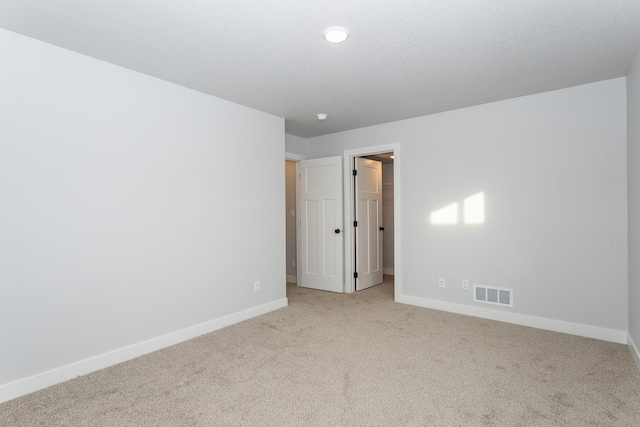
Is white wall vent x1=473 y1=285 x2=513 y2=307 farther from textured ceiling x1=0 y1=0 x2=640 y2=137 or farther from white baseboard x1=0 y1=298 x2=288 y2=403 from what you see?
white baseboard x1=0 y1=298 x2=288 y2=403

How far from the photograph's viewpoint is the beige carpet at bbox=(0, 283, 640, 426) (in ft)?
6.79

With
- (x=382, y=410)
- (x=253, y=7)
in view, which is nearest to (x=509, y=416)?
(x=382, y=410)

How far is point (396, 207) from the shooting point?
15.3 feet

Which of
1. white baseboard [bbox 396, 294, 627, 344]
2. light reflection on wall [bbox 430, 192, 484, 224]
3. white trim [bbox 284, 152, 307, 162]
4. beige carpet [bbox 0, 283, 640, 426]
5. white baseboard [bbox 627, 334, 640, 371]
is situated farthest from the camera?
white trim [bbox 284, 152, 307, 162]

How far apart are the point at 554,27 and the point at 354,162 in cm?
309

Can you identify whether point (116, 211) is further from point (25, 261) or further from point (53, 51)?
point (53, 51)

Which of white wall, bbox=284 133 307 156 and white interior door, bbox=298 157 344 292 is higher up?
white wall, bbox=284 133 307 156

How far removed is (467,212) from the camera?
409 cm

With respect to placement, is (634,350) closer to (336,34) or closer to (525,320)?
(525,320)

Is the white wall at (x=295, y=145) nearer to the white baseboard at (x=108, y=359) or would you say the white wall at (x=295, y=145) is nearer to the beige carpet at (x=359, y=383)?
the white baseboard at (x=108, y=359)

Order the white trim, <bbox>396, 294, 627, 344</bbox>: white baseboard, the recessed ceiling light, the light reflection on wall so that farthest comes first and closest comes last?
1. the white trim
2. the light reflection on wall
3. <bbox>396, 294, 627, 344</bbox>: white baseboard
4. the recessed ceiling light

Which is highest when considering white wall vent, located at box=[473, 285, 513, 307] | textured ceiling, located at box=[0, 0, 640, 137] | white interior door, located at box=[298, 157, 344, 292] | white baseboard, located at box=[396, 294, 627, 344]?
textured ceiling, located at box=[0, 0, 640, 137]

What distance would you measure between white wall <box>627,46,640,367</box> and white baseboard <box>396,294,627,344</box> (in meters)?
0.23

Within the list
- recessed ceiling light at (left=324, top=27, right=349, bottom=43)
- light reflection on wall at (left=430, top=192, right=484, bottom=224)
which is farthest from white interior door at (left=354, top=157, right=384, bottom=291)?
recessed ceiling light at (left=324, top=27, right=349, bottom=43)
